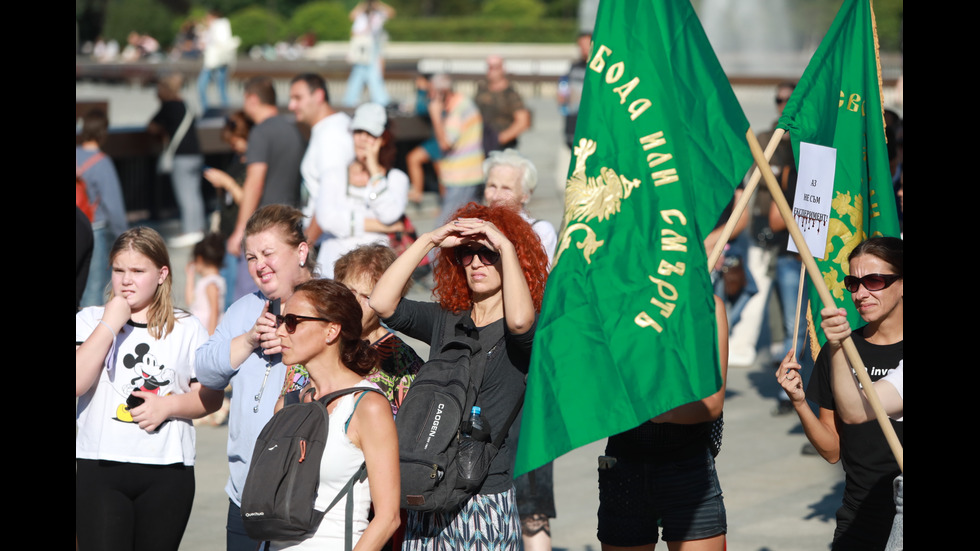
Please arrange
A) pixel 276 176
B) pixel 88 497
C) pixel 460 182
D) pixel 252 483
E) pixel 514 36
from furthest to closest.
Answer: pixel 514 36 < pixel 460 182 < pixel 276 176 < pixel 88 497 < pixel 252 483

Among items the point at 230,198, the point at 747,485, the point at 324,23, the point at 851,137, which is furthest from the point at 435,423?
the point at 324,23

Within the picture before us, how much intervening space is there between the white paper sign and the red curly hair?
104 centimetres

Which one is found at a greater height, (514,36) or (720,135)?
(514,36)

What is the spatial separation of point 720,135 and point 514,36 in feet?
161

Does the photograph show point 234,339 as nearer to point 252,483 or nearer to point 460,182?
point 252,483

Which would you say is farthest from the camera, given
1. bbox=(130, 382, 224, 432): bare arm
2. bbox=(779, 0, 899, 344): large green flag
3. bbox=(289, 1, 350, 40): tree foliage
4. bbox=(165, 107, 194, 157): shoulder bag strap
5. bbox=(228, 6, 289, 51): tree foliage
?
bbox=(228, 6, 289, 51): tree foliage

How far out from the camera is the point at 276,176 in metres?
8.40

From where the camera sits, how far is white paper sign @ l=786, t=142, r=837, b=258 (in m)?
4.42

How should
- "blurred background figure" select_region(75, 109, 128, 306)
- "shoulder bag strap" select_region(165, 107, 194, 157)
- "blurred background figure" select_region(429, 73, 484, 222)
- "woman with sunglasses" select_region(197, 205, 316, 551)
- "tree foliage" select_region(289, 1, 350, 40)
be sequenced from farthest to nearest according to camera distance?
"tree foliage" select_region(289, 1, 350, 40) < "shoulder bag strap" select_region(165, 107, 194, 157) < "blurred background figure" select_region(429, 73, 484, 222) < "blurred background figure" select_region(75, 109, 128, 306) < "woman with sunglasses" select_region(197, 205, 316, 551)

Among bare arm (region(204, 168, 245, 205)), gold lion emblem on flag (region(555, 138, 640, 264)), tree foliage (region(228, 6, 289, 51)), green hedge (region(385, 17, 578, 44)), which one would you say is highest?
tree foliage (region(228, 6, 289, 51))

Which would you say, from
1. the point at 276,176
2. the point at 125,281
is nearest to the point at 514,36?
the point at 276,176

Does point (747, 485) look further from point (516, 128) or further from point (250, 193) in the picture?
point (516, 128)

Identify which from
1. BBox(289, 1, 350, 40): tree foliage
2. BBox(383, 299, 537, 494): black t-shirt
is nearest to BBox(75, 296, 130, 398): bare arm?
BBox(383, 299, 537, 494): black t-shirt

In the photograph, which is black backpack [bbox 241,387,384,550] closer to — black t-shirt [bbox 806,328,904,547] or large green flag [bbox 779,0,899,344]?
black t-shirt [bbox 806,328,904,547]
